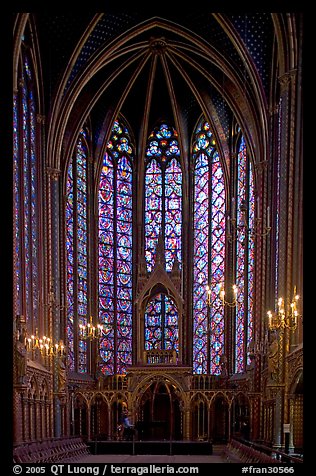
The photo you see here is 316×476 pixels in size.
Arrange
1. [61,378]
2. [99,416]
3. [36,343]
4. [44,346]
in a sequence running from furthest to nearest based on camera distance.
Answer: [99,416] → [61,378] → [44,346] → [36,343]

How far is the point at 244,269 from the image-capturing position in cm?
3494

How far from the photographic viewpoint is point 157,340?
3803 centimetres

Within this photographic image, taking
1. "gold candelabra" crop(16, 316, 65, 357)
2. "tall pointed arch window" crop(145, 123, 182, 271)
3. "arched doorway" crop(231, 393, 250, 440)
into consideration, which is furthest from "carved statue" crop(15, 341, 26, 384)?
"tall pointed arch window" crop(145, 123, 182, 271)

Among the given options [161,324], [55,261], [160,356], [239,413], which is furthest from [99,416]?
[55,261]

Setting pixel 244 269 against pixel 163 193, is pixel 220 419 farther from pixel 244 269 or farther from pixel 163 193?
pixel 163 193

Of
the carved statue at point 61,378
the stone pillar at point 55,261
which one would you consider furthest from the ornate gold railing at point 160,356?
the carved statue at point 61,378

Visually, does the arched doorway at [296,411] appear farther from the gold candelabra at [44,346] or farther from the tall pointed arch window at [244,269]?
the tall pointed arch window at [244,269]

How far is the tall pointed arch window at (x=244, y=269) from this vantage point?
34.2m

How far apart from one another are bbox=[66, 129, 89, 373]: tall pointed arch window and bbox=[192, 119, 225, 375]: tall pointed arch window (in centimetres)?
557

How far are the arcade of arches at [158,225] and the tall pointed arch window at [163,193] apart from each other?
0.24 ft

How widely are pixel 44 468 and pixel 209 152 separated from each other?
102 ft

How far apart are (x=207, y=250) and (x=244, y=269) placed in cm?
401

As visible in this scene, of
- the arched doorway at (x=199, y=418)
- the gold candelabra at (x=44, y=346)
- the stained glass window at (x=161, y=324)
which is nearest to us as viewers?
the gold candelabra at (x=44, y=346)
